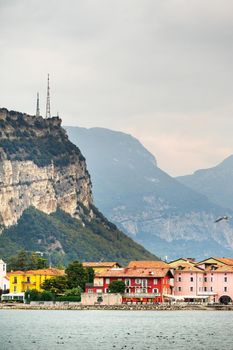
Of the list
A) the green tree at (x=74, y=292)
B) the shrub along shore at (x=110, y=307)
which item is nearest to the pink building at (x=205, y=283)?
the shrub along shore at (x=110, y=307)

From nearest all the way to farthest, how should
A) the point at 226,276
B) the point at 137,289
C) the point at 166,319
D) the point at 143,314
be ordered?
the point at 166,319, the point at 143,314, the point at 137,289, the point at 226,276

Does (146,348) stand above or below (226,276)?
below

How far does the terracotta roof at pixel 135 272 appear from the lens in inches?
7274

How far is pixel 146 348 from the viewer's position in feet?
310

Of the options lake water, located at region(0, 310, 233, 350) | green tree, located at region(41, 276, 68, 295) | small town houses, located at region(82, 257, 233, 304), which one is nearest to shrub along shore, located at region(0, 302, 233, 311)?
small town houses, located at region(82, 257, 233, 304)

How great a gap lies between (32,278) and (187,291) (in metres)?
26.1

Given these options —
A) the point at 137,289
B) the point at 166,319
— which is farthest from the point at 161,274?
the point at 166,319

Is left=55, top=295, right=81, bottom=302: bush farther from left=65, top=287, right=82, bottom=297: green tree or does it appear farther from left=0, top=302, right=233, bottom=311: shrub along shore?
left=0, top=302, right=233, bottom=311: shrub along shore

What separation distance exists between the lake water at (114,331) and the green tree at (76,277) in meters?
26.9

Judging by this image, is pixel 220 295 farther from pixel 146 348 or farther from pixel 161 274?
pixel 146 348

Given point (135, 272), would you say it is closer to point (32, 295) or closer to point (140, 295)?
point (140, 295)

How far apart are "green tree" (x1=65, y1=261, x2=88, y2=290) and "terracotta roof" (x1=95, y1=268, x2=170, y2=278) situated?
2702mm

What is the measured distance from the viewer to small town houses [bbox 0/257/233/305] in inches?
7141

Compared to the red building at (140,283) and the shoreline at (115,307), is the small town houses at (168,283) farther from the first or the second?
the shoreline at (115,307)
